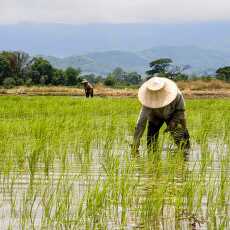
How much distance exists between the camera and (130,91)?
23.8 meters

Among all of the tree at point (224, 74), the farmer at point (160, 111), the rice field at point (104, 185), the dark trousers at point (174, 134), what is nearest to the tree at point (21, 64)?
the tree at point (224, 74)

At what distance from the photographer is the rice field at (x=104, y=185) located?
3201mm

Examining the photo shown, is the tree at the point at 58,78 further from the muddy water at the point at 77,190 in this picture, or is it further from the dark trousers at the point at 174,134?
the muddy water at the point at 77,190

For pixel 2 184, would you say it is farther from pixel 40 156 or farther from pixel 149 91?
pixel 149 91

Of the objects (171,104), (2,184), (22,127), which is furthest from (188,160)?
(22,127)

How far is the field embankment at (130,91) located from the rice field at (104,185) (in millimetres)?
15480

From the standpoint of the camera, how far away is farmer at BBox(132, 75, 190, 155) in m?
5.25

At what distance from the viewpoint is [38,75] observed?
3478 centimetres

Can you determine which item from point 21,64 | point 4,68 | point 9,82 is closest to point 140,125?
point 9,82

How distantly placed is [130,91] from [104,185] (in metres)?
20.3

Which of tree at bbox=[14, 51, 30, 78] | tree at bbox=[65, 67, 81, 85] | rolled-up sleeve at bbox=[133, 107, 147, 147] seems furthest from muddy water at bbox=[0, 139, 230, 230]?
tree at bbox=[65, 67, 81, 85]

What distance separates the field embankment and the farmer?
15.4m

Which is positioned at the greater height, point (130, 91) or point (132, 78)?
point (130, 91)

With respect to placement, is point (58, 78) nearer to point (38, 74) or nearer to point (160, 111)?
point (38, 74)
